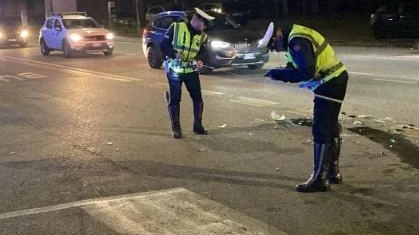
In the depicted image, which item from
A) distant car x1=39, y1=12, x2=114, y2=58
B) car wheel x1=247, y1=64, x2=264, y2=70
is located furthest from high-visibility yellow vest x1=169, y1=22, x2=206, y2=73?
distant car x1=39, y1=12, x2=114, y2=58

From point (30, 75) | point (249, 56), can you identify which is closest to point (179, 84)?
point (249, 56)

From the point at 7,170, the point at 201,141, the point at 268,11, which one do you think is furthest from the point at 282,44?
the point at 268,11

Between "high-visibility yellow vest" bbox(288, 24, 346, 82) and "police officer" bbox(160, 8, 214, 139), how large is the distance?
2.78 metres

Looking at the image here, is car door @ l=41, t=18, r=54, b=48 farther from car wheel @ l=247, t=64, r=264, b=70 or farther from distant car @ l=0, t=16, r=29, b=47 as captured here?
car wheel @ l=247, t=64, r=264, b=70

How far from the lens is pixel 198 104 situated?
885 centimetres

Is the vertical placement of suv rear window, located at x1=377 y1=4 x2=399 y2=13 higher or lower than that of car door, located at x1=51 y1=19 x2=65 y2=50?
higher

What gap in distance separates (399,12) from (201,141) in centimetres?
2045

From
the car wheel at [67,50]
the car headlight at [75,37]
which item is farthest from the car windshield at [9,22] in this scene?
the car headlight at [75,37]

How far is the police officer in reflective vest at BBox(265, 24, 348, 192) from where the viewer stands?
18.9 feet

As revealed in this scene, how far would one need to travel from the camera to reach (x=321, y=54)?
5844mm

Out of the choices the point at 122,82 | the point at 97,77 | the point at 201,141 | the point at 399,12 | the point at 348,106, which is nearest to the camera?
the point at 201,141

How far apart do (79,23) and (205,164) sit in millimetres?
19584

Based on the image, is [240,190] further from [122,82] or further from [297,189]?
[122,82]

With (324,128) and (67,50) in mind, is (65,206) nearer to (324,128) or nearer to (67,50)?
(324,128)
